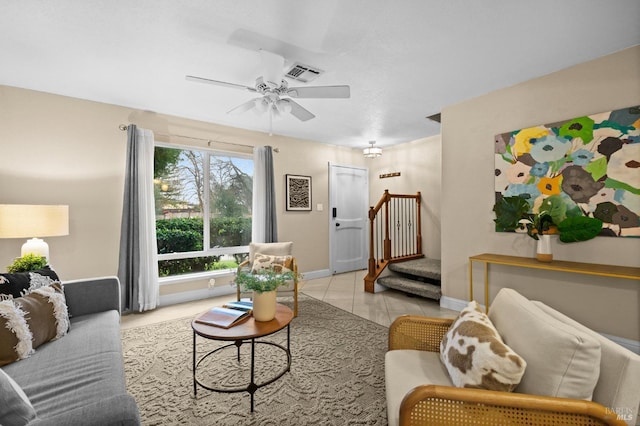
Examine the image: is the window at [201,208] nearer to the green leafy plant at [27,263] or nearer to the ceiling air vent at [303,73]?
the green leafy plant at [27,263]

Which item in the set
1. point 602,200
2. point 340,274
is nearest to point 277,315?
point 602,200

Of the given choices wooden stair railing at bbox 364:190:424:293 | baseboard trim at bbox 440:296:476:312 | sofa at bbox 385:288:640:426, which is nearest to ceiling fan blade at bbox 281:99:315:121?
sofa at bbox 385:288:640:426

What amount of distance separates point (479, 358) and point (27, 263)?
3.46 metres

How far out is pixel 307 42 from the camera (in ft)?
7.30

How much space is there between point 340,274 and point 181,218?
119 inches

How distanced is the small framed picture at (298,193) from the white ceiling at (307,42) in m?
1.89

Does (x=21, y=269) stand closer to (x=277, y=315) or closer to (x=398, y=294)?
(x=277, y=315)

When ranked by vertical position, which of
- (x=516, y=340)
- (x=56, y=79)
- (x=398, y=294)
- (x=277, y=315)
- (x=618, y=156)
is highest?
(x=56, y=79)

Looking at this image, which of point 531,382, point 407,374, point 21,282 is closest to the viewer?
point 531,382

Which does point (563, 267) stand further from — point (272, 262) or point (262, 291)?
point (272, 262)

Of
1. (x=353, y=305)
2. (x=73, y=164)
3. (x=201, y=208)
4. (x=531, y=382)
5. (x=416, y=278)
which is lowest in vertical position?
(x=353, y=305)

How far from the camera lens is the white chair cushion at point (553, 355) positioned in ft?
3.18

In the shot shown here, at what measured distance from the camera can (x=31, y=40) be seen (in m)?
2.19

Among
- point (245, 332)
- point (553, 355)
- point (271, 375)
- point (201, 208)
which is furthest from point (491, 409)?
point (201, 208)
